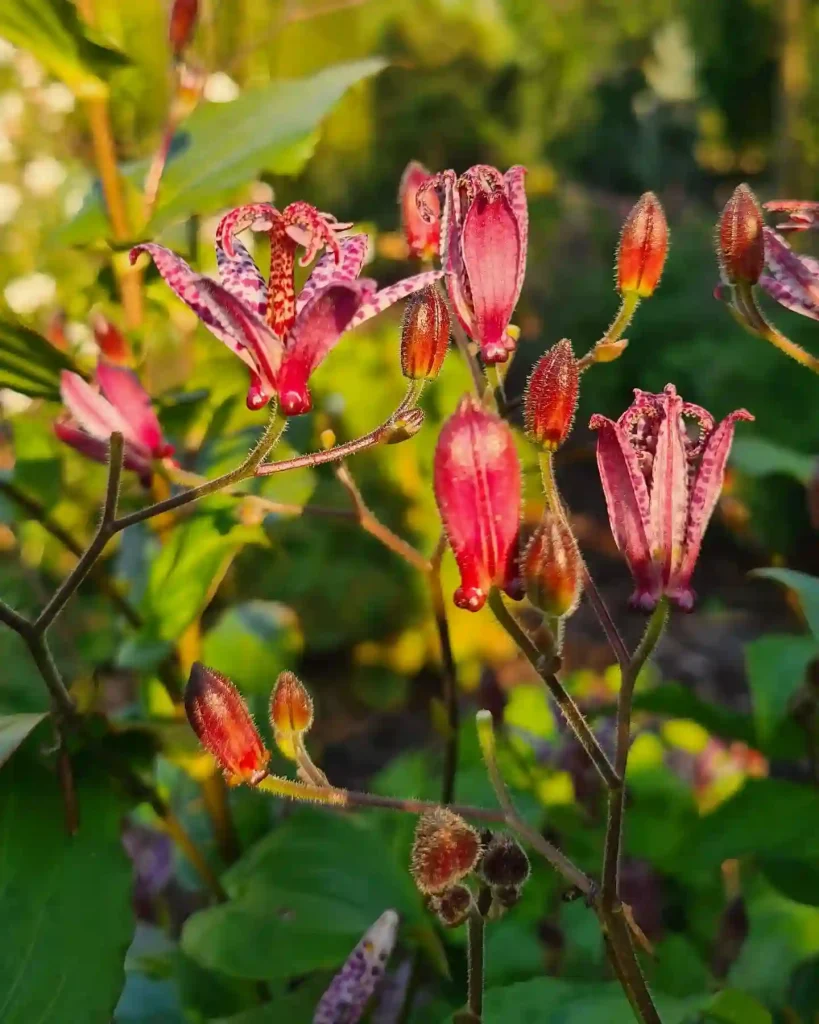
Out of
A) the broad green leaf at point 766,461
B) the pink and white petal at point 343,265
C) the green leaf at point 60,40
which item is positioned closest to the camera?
the pink and white petal at point 343,265

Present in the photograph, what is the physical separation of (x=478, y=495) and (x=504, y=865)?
15 cm

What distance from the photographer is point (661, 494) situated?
1.39ft

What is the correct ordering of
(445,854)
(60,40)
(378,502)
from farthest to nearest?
(378,502) < (60,40) < (445,854)

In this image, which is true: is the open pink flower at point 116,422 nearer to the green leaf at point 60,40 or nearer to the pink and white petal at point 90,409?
the pink and white petal at point 90,409

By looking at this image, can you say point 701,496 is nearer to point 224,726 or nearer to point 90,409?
point 224,726

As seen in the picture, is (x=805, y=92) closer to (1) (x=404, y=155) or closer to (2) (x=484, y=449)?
(1) (x=404, y=155)

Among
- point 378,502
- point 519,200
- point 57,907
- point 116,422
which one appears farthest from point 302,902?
point 378,502

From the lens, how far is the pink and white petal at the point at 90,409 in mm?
530

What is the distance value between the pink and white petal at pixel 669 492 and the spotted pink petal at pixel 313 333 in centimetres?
14

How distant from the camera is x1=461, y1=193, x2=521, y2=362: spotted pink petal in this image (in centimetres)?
43

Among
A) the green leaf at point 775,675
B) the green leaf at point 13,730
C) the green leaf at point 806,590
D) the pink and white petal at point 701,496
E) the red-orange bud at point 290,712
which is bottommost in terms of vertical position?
the green leaf at point 775,675

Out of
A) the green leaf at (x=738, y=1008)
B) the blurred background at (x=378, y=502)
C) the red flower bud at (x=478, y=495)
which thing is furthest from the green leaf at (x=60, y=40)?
the green leaf at (x=738, y=1008)

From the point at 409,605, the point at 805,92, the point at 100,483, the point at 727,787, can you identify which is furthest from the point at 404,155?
the point at 727,787

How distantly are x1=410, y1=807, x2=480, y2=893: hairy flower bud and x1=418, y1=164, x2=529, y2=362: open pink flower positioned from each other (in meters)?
0.21
